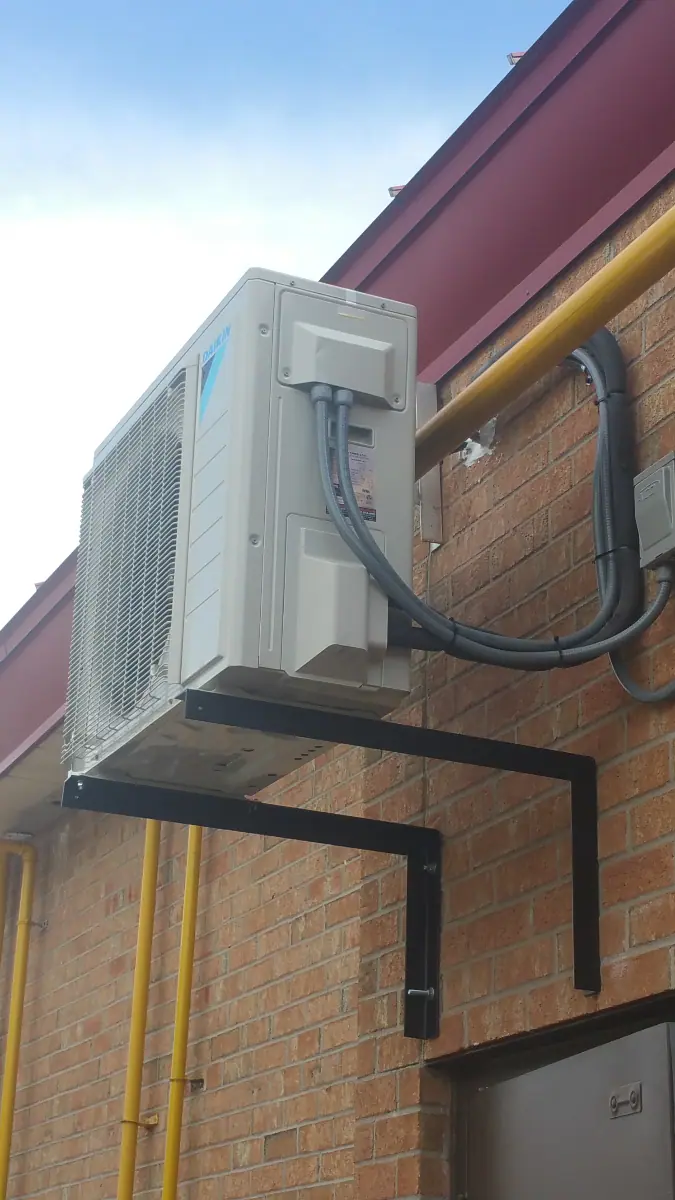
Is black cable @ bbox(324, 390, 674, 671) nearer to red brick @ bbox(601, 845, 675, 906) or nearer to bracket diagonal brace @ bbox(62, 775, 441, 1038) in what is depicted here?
red brick @ bbox(601, 845, 675, 906)

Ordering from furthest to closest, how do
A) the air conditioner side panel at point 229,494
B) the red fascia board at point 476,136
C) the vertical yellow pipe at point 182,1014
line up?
the vertical yellow pipe at point 182,1014 < the red fascia board at point 476,136 < the air conditioner side panel at point 229,494

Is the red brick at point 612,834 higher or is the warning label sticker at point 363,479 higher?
the warning label sticker at point 363,479

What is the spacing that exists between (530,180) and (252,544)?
1.00 m

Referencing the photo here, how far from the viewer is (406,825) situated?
2984 mm

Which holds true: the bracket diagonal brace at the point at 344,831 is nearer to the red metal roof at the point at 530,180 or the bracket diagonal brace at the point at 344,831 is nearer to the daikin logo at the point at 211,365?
the daikin logo at the point at 211,365

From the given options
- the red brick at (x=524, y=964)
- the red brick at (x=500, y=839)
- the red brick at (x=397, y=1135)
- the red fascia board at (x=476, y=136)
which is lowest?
the red brick at (x=397, y=1135)

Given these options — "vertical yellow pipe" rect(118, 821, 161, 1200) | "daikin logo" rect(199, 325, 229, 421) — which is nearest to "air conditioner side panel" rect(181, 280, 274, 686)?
"daikin logo" rect(199, 325, 229, 421)

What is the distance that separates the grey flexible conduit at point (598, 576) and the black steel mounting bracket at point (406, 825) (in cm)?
16

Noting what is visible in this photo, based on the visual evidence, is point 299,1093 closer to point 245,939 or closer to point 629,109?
point 245,939

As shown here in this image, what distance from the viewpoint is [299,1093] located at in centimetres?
369

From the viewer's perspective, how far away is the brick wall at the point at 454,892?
8.36 ft

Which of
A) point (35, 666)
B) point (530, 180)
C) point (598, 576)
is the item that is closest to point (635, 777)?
point (598, 576)

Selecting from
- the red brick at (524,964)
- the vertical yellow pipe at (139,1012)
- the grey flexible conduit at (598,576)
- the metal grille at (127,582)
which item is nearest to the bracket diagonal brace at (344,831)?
the metal grille at (127,582)

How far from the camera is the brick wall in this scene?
8.36 feet
